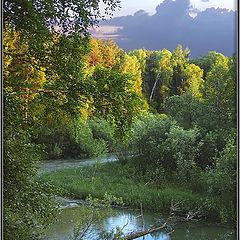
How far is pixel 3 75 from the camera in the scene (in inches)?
61.6

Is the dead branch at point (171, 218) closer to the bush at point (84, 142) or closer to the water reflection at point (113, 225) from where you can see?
the water reflection at point (113, 225)

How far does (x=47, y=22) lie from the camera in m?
1.62

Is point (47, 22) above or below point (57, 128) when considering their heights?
above

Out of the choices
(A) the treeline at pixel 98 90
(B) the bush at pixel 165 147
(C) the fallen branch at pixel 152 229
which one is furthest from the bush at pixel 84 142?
(C) the fallen branch at pixel 152 229

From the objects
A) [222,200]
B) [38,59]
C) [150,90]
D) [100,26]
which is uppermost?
[100,26]

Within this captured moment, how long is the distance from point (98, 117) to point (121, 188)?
0.25 meters

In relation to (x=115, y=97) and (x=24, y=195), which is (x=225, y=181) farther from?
(x=24, y=195)

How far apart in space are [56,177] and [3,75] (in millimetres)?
370

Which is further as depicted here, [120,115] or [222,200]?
[120,115]

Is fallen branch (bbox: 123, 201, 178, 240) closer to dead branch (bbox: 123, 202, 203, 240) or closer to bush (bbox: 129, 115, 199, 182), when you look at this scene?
dead branch (bbox: 123, 202, 203, 240)

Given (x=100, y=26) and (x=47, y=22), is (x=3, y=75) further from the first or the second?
(x=100, y=26)

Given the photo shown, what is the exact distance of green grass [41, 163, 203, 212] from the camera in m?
1.61

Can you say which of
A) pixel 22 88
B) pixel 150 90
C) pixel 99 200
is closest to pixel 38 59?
pixel 22 88

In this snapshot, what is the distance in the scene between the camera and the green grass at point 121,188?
5.27 feet
